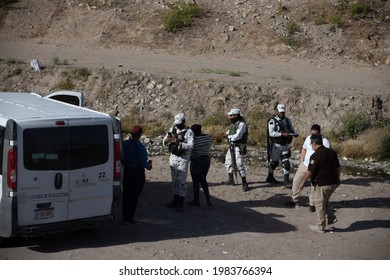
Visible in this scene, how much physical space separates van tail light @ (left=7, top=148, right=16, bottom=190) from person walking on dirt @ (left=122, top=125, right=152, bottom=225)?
2342mm

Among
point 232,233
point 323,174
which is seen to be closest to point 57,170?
point 232,233

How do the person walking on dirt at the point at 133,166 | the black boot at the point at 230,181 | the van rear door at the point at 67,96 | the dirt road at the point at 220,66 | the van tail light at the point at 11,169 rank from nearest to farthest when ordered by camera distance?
the van tail light at the point at 11,169 < the person walking on dirt at the point at 133,166 < the van rear door at the point at 67,96 < the black boot at the point at 230,181 < the dirt road at the point at 220,66

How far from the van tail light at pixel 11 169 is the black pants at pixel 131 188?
236cm

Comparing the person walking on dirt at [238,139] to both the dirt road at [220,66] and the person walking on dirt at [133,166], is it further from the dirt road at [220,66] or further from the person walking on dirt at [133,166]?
the dirt road at [220,66]

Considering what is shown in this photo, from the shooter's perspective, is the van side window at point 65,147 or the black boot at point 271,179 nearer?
the van side window at point 65,147

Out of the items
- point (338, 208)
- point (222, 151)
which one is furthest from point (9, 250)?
point (222, 151)

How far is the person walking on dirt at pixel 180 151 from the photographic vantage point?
13648 mm

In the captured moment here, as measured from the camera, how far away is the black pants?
1262 centimetres

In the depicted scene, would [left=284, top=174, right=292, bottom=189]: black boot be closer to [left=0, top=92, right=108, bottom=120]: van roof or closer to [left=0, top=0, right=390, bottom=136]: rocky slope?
[left=0, top=92, right=108, bottom=120]: van roof

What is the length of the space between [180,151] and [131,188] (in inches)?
53.0

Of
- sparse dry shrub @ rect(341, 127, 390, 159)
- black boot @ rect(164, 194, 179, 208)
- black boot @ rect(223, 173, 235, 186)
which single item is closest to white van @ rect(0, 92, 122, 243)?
black boot @ rect(164, 194, 179, 208)

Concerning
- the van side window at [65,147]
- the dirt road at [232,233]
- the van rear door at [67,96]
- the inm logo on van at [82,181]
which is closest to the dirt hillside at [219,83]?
the dirt road at [232,233]

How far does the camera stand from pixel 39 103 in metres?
12.5

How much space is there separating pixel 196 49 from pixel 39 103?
2254 centimetres
